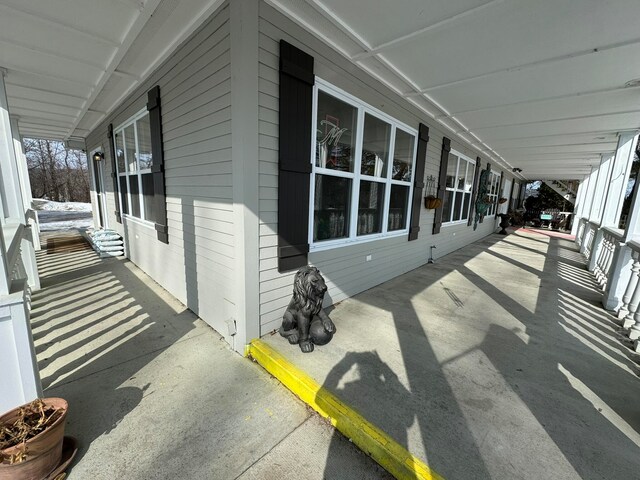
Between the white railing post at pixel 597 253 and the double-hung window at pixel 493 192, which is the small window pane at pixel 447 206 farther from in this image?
the double-hung window at pixel 493 192

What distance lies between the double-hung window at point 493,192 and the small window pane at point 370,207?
7.13m

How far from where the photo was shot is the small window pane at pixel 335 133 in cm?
279

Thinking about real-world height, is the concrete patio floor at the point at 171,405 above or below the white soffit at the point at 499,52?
below

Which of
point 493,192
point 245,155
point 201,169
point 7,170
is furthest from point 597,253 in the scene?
point 7,170

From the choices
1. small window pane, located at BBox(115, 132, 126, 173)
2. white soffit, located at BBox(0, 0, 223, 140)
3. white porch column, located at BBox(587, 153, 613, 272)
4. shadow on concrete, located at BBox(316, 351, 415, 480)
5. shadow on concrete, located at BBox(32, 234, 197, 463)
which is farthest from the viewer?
white porch column, located at BBox(587, 153, 613, 272)

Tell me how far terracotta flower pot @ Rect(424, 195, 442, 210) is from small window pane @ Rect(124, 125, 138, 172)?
515 cm

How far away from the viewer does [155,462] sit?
1.40 meters

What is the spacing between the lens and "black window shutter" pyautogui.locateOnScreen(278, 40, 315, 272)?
2244 mm

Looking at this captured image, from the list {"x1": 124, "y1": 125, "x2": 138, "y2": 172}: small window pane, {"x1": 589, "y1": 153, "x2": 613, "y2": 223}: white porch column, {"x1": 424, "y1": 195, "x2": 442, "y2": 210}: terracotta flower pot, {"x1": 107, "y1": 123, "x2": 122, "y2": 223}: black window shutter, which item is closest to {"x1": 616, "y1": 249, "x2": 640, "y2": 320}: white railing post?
{"x1": 424, "y1": 195, "x2": 442, "y2": 210}: terracotta flower pot

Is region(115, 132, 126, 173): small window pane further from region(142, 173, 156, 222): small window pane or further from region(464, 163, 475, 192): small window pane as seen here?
region(464, 163, 475, 192): small window pane

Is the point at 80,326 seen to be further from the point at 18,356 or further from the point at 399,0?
the point at 399,0

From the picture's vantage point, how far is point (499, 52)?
7.98ft

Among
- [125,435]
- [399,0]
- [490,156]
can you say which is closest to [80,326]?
[125,435]

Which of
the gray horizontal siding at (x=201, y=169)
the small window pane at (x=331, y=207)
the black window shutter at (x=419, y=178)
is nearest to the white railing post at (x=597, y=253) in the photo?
A: the black window shutter at (x=419, y=178)
